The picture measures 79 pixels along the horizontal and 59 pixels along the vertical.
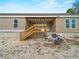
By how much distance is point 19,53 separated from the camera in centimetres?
1247

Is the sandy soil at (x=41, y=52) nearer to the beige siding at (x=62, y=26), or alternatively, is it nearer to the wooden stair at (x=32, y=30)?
the wooden stair at (x=32, y=30)

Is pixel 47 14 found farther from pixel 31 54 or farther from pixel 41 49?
pixel 31 54

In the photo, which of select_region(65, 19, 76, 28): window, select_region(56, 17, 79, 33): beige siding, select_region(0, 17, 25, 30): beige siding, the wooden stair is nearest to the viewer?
the wooden stair

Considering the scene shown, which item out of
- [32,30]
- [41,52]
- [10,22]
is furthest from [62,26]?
[41,52]

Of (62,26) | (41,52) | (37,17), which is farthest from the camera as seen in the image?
(37,17)

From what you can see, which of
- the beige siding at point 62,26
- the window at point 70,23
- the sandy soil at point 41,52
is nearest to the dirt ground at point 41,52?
the sandy soil at point 41,52

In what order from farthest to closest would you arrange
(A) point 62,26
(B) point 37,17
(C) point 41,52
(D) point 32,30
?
(B) point 37,17
(A) point 62,26
(D) point 32,30
(C) point 41,52

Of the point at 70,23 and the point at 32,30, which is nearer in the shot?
the point at 32,30

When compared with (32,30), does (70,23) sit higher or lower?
higher

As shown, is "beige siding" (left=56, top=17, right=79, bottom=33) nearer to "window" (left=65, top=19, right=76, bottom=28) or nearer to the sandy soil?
"window" (left=65, top=19, right=76, bottom=28)

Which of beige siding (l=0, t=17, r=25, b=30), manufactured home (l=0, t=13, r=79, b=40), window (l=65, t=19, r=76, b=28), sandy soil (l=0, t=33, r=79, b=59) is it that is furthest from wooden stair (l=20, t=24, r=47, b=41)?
window (l=65, t=19, r=76, b=28)

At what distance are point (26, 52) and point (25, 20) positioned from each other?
40.4 feet

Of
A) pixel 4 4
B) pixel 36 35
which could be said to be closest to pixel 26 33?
pixel 36 35

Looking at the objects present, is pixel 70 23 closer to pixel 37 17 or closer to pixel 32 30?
pixel 37 17
